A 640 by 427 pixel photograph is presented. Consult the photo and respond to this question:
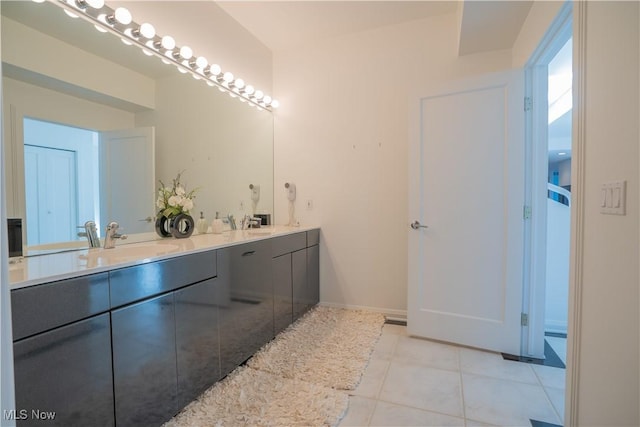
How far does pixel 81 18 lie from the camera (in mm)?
1515

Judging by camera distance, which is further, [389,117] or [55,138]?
[389,117]

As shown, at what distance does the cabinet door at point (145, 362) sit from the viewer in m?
1.15

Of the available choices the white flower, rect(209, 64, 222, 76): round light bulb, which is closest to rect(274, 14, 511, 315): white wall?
rect(209, 64, 222, 76): round light bulb

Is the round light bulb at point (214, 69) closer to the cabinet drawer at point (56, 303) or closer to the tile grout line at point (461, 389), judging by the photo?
the cabinet drawer at point (56, 303)

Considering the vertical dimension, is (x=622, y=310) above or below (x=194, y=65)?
below

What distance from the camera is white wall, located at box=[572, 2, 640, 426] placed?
89cm

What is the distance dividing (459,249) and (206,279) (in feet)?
5.73

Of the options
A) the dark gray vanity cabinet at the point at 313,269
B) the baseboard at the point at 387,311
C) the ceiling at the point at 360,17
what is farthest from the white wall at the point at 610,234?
the dark gray vanity cabinet at the point at 313,269

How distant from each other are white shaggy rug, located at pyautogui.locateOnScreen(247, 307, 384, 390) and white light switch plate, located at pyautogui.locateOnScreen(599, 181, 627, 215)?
144 centimetres

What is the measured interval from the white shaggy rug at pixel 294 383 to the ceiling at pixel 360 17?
239 centimetres

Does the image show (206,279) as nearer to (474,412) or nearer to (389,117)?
(474,412)

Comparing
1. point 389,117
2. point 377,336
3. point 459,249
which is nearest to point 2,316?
point 377,336

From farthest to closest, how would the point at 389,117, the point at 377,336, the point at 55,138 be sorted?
the point at 389,117 < the point at 377,336 < the point at 55,138

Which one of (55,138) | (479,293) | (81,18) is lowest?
(479,293)
